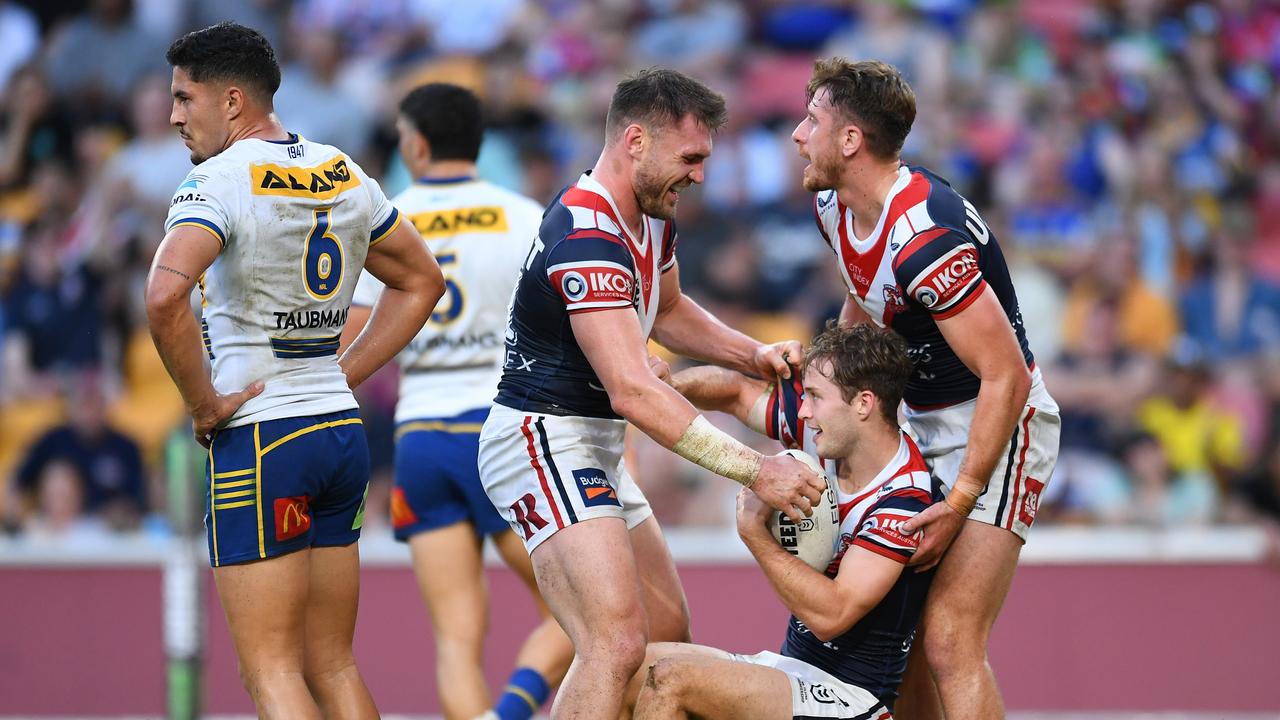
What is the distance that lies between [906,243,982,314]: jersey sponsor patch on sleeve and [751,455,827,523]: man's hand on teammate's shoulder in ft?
2.54

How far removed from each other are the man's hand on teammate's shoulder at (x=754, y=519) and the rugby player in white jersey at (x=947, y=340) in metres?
0.50

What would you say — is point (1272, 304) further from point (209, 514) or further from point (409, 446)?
point (209, 514)

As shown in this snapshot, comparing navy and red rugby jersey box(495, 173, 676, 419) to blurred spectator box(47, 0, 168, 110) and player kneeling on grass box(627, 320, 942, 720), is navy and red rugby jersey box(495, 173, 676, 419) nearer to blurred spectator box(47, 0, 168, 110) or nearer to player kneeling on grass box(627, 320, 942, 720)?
player kneeling on grass box(627, 320, 942, 720)

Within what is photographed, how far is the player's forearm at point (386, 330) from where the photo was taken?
5363mm

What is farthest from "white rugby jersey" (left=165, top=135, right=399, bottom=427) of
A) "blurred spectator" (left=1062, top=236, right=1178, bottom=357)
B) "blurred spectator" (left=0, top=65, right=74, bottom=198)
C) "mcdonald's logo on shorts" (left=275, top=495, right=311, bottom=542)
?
"blurred spectator" (left=0, top=65, right=74, bottom=198)

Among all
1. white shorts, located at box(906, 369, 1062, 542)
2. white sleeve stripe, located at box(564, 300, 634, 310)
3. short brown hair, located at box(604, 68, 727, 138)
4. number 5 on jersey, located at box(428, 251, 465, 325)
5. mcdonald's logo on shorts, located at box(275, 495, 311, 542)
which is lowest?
mcdonald's logo on shorts, located at box(275, 495, 311, 542)

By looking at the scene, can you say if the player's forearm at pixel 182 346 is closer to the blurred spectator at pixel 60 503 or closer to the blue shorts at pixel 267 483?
the blue shorts at pixel 267 483

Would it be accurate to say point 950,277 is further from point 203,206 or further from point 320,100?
point 320,100

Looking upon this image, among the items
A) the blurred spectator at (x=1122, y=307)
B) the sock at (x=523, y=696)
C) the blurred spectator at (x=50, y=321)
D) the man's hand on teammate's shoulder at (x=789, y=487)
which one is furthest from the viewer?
the blurred spectator at (x=50, y=321)

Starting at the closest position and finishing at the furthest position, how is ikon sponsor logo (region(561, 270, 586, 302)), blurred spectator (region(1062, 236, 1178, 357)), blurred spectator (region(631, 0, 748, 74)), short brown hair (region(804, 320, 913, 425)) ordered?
ikon sponsor logo (region(561, 270, 586, 302)), short brown hair (region(804, 320, 913, 425)), blurred spectator (region(1062, 236, 1178, 357)), blurred spectator (region(631, 0, 748, 74))

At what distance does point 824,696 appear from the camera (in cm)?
487

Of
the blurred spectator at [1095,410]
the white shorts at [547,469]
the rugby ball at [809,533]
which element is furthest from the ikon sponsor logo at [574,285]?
the blurred spectator at [1095,410]

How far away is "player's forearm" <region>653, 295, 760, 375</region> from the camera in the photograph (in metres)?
5.81

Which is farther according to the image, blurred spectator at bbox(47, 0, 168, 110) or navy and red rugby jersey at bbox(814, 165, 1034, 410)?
blurred spectator at bbox(47, 0, 168, 110)
